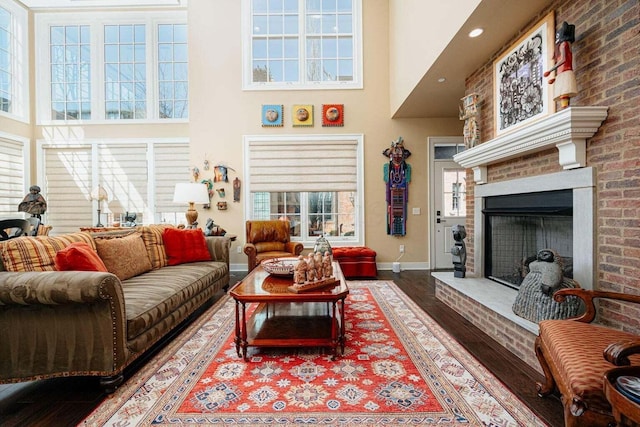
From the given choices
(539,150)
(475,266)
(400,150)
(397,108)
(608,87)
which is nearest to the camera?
(608,87)

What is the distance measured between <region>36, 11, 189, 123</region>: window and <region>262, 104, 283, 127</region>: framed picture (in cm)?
174

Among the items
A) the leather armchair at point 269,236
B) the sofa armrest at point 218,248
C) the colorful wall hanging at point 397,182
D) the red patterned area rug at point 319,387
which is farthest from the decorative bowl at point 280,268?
the colorful wall hanging at point 397,182

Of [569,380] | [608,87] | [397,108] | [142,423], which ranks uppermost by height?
[397,108]

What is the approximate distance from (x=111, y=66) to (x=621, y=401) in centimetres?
760

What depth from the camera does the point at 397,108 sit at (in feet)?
15.4

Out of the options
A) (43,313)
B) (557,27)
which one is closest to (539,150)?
(557,27)

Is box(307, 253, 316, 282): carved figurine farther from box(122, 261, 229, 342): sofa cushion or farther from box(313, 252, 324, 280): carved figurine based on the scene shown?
box(122, 261, 229, 342): sofa cushion

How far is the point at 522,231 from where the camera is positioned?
2922 millimetres

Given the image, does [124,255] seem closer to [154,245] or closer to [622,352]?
[154,245]

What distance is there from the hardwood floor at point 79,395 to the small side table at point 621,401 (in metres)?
0.60

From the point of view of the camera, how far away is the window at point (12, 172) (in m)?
A: 5.18

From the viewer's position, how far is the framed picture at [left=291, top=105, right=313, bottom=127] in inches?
199

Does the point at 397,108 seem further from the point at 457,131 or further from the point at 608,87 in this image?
the point at 608,87

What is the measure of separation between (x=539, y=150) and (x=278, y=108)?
151 inches
